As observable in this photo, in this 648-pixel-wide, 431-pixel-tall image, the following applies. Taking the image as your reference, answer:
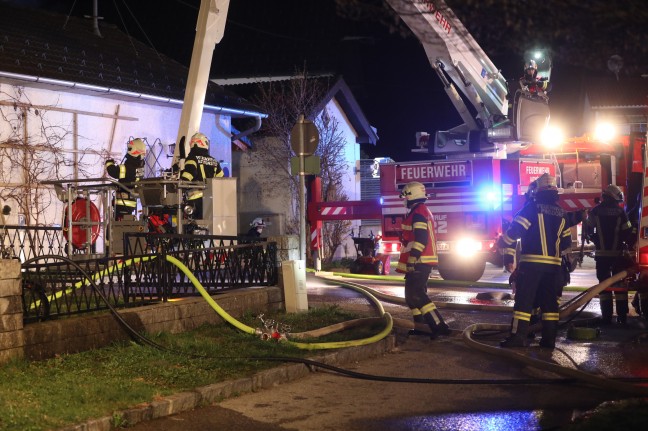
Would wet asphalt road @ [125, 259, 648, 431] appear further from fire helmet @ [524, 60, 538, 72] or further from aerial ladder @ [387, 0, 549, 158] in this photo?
fire helmet @ [524, 60, 538, 72]

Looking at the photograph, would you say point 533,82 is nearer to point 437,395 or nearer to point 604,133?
point 604,133

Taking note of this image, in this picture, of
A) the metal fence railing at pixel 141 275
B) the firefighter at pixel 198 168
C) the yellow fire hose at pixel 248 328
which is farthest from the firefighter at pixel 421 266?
the firefighter at pixel 198 168

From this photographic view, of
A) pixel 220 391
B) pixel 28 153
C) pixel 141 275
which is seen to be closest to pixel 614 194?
pixel 141 275

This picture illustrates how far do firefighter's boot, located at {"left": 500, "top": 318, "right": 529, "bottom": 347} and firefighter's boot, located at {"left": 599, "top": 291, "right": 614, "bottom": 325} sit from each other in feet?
7.13

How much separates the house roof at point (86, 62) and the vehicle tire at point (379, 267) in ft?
20.2

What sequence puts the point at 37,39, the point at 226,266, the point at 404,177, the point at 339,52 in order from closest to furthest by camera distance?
the point at 226,266 < the point at 404,177 < the point at 37,39 < the point at 339,52

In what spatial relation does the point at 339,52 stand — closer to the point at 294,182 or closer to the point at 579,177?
the point at 294,182

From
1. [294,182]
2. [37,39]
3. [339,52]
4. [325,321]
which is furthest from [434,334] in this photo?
[339,52]

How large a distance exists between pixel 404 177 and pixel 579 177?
10.3ft

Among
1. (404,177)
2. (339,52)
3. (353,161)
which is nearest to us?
(404,177)

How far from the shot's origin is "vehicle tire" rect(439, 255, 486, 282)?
16406mm

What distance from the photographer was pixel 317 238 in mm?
18312

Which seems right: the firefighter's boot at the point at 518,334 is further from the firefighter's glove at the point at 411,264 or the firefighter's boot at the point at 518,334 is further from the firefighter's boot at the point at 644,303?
the firefighter's boot at the point at 644,303

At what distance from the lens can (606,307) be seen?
1155 cm
